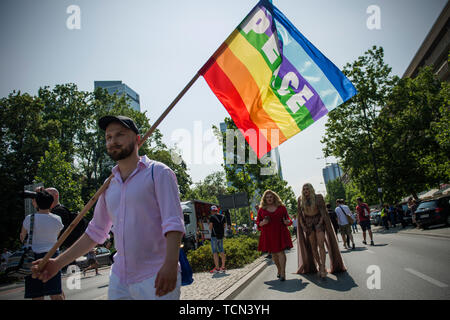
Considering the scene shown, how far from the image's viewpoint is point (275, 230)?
23.3ft

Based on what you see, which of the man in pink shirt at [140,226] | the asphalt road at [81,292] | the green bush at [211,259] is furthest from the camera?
the green bush at [211,259]

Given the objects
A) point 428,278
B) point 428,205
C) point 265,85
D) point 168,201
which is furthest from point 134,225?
point 428,205

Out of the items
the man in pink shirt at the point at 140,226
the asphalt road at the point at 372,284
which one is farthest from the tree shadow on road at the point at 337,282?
the man in pink shirt at the point at 140,226

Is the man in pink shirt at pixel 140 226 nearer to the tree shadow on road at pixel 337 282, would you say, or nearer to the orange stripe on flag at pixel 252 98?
the orange stripe on flag at pixel 252 98

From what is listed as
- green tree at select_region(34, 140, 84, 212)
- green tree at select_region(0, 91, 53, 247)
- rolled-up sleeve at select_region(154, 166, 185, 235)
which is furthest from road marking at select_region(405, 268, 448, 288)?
green tree at select_region(0, 91, 53, 247)

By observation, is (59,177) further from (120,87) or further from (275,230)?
(120,87)

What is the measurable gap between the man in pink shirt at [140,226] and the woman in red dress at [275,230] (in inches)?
203

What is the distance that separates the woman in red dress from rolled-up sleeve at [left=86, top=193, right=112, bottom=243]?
4958 mm

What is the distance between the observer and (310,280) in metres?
6.60

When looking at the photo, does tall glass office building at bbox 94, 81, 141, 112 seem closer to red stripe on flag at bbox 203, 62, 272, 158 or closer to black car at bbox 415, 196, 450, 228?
black car at bbox 415, 196, 450, 228

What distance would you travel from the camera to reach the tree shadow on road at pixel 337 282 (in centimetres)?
556

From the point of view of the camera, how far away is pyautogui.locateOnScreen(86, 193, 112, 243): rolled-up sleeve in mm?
2539

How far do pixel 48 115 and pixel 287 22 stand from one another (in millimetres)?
40534
